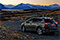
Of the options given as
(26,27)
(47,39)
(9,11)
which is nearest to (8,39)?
(47,39)

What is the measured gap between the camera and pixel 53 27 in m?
15.2

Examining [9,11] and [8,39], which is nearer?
[8,39]

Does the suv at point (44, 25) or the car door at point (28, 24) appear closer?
the suv at point (44, 25)

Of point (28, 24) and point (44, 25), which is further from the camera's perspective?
point (28, 24)

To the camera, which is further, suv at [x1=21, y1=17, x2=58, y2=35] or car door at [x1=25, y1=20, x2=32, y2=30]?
car door at [x1=25, y1=20, x2=32, y2=30]

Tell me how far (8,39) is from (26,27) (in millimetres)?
5762

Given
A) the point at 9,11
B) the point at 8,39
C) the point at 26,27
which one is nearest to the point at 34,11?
the point at 9,11

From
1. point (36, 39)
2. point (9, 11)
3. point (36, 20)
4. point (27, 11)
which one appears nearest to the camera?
point (36, 39)

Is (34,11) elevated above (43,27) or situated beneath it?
situated beneath

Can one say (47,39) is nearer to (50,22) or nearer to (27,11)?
(50,22)

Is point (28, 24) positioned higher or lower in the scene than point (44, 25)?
lower

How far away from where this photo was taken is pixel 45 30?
1504 cm

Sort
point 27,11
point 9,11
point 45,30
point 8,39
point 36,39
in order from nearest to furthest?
point 8,39 → point 36,39 → point 45,30 → point 9,11 → point 27,11

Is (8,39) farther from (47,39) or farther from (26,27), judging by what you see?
(26,27)
